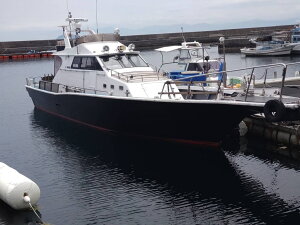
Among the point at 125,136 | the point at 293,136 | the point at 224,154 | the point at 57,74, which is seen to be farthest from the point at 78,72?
the point at 293,136

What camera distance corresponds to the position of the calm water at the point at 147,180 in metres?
13.2

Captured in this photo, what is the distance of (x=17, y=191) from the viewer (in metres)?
13.2

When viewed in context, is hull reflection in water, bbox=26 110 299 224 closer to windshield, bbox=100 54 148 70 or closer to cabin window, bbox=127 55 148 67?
windshield, bbox=100 54 148 70

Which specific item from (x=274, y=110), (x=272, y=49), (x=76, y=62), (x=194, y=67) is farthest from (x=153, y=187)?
(x=272, y=49)

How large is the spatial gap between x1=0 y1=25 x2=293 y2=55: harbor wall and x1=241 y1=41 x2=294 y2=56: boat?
14.3 m

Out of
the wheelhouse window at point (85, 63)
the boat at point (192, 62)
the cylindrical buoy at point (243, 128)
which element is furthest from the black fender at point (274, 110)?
the boat at point (192, 62)

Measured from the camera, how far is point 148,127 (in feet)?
63.8

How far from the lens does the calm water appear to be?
13250mm

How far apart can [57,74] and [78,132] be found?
4.50 m

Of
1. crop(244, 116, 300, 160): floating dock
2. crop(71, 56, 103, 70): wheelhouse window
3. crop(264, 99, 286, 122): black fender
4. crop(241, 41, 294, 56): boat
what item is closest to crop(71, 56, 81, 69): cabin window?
crop(71, 56, 103, 70): wheelhouse window

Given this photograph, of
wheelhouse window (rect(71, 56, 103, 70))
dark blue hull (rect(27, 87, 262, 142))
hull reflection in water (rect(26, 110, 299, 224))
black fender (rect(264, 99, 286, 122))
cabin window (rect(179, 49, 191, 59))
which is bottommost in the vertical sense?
hull reflection in water (rect(26, 110, 299, 224))

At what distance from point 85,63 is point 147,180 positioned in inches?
361

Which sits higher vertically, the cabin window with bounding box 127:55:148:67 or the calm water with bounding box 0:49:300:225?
the cabin window with bounding box 127:55:148:67

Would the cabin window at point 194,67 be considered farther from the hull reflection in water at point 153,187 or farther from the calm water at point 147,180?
the hull reflection in water at point 153,187
